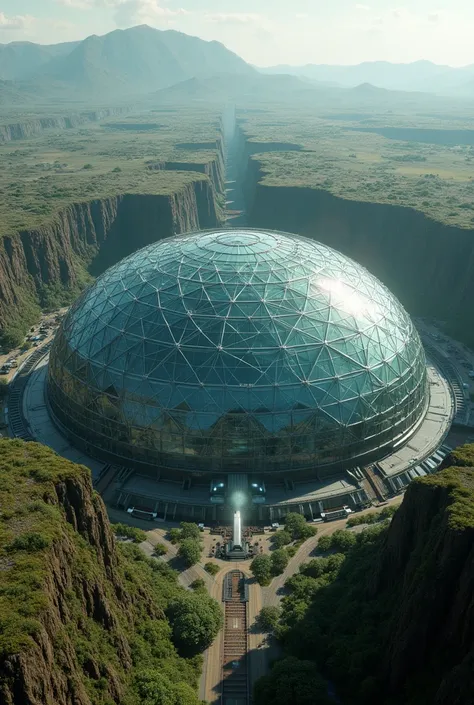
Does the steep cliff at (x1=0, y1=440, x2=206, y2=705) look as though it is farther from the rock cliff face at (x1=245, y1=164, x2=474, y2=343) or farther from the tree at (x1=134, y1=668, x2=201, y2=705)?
the rock cliff face at (x1=245, y1=164, x2=474, y2=343)

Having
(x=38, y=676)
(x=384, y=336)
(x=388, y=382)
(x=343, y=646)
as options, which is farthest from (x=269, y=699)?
(x=384, y=336)

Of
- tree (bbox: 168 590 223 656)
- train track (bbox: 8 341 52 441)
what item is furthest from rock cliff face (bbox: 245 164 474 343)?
train track (bbox: 8 341 52 441)

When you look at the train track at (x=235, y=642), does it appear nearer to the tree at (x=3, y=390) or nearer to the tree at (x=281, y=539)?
the tree at (x=281, y=539)

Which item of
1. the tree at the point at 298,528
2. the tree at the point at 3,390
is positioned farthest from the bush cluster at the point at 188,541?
the tree at the point at 3,390

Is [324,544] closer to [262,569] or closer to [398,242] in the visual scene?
[262,569]

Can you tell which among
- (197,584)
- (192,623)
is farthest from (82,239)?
(192,623)

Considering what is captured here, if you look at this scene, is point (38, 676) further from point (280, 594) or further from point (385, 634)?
point (280, 594)
